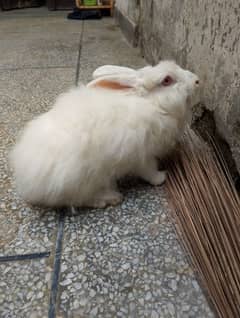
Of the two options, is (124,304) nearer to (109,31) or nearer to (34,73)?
(34,73)

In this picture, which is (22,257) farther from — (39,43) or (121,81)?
(39,43)

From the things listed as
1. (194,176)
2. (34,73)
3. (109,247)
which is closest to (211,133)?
(194,176)

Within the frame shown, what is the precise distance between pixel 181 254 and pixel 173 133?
51 centimetres

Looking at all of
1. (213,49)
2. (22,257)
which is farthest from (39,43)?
(22,257)

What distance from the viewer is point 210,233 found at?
1.18 metres

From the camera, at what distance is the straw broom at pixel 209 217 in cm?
102

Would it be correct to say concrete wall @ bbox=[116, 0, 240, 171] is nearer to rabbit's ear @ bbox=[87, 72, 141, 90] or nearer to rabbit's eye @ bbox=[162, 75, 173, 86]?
rabbit's eye @ bbox=[162, 75, 173, 86]

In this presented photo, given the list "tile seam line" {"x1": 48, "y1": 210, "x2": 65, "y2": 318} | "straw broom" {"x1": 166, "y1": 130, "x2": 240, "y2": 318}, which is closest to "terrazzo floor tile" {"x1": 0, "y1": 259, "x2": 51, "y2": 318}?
"tile seam line" {"x1": 48, "y1": 210, "x2": 65, "y2": 318}

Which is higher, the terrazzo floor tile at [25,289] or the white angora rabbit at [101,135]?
the white angora rabbit at [101,135]

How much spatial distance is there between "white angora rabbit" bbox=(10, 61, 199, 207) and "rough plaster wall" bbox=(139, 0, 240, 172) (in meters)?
0.17

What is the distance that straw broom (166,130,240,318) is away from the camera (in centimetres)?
102

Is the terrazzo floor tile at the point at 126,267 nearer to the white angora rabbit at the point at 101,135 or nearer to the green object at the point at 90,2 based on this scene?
the white angora rabbit at the point at 101,135

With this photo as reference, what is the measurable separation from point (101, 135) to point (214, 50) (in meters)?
0.75

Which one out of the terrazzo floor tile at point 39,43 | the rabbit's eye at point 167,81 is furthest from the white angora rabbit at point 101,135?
the terrazzo floor tile at point 39,43
